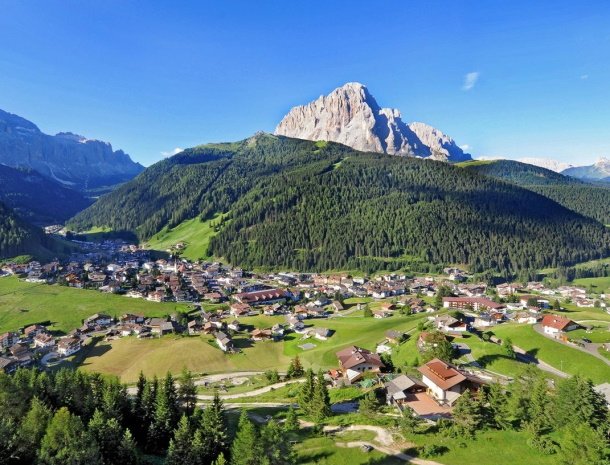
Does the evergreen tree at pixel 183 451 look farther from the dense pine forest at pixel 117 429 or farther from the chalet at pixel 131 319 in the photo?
the chalet at pixel 131 319

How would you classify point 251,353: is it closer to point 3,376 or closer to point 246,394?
point 246,394

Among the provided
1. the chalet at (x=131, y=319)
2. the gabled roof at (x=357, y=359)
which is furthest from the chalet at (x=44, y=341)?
the gabled roof at (x=357, y=359)

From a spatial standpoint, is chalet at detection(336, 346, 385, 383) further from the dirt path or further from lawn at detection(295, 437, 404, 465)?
lawn at detection(295, 437, 404, 465)

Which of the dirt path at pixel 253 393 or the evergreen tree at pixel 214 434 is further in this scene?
the dirt path at pixel 253 393

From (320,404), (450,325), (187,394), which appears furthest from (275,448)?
(450,325)

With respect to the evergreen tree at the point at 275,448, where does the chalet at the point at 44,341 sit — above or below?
below

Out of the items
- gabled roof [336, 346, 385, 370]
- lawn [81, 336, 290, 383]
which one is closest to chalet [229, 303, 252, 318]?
lawn [81, 336, 290, 383]

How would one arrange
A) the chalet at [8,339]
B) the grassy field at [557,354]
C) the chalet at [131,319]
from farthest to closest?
the chalet at [131,319]
the chalet at [8,339]
the grassy field at [557,354]

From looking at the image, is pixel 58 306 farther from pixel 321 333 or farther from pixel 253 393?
pixel 253 393
